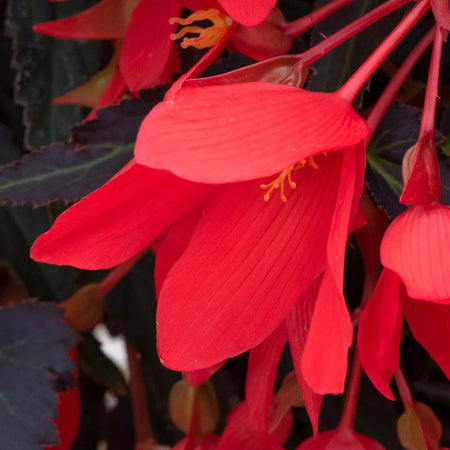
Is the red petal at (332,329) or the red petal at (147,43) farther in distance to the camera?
the red petal at (147,43)

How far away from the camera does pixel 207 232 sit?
1.12ft

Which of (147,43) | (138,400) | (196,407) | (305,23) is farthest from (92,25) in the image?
(138,400)

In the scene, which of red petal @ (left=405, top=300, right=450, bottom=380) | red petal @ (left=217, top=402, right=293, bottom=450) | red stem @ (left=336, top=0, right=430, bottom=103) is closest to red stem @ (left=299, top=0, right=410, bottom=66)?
red stem @ (left=336, top=0, right=430, bottom=103)

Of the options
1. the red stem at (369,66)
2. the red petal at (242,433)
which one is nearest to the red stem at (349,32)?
the red stem at (369,66)

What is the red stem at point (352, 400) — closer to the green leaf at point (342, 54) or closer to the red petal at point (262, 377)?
the red petal at point (262, 377)

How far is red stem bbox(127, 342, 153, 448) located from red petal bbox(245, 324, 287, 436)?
0.92 ft

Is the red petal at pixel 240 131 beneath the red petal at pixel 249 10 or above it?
beneath

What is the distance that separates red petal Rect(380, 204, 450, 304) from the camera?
271 millimetres

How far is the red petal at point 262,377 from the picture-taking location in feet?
1.28

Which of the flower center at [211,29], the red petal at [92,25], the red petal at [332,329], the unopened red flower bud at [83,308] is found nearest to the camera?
the red petal at [332,329]

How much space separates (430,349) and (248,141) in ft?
0.46

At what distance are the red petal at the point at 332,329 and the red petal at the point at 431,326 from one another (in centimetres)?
7

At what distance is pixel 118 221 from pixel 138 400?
42 cm

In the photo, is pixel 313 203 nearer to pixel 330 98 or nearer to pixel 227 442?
pixel 330 98
